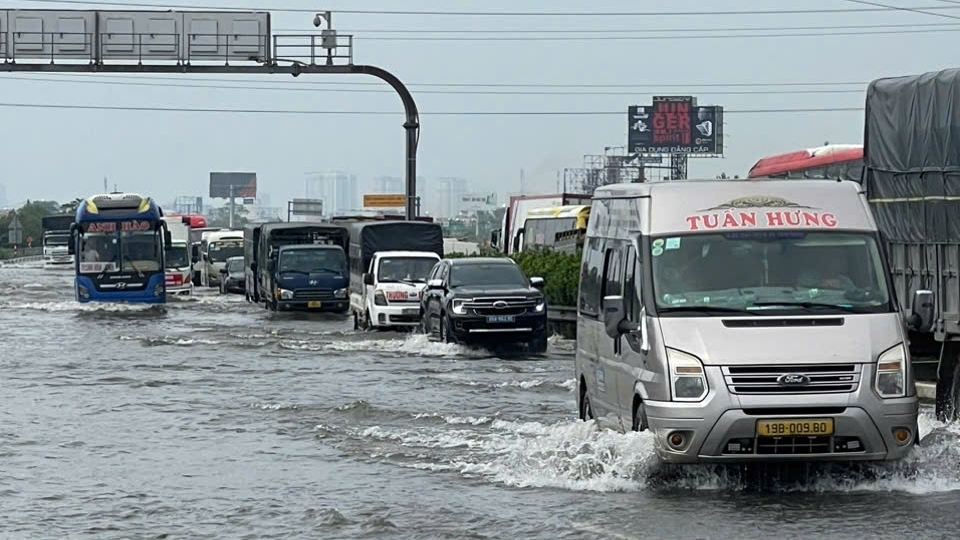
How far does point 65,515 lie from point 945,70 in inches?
325

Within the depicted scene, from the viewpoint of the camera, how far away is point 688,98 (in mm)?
112625

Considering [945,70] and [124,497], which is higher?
[945,70]

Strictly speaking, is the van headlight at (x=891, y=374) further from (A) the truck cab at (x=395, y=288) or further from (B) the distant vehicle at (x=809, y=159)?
(A) the truck cab at (x=395, y=288)

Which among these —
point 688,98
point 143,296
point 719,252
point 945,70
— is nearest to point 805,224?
point 719,252

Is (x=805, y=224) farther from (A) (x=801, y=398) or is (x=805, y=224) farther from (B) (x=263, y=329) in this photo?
(B) (x=263, y=329)

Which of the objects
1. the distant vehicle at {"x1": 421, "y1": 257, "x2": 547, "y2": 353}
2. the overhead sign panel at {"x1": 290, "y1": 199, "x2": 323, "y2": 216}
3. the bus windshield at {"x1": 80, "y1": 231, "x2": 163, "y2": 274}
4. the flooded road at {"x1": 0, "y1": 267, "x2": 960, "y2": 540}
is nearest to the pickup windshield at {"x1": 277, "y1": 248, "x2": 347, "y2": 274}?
the bus windshield at {"x1": 80, "y1": 231, "x2": 163, "y2": 274}

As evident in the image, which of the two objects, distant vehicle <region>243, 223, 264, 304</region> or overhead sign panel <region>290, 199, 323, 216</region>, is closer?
distant vehicle <region>243, 223, 264, 304</region>

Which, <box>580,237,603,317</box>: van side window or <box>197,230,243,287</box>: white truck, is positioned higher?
<box>580,237,603,317</box>: van side window

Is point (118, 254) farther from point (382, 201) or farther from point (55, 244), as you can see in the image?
point (55, 244)

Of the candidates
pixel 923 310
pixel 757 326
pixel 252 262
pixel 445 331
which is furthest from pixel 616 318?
pixel 252 262

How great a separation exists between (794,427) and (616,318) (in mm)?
1776

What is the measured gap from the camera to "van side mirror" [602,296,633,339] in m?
12.7

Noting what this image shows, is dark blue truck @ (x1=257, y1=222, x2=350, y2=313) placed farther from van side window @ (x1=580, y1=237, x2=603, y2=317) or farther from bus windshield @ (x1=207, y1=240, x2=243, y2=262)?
van side window @ (x1=580, y1=237, x2=603, y2=317)

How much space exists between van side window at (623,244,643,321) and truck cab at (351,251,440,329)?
2194 centimetres
